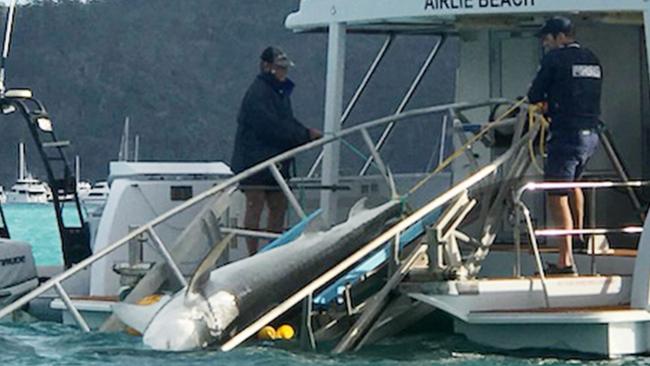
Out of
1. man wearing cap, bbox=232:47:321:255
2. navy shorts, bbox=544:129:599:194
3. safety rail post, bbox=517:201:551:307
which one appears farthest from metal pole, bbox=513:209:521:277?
man wearing cap, bbox=232:47:321:255

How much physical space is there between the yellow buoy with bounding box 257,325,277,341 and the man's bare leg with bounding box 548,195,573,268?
216cm

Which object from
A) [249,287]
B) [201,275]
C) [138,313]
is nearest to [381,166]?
[249,287]

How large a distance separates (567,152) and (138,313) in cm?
335

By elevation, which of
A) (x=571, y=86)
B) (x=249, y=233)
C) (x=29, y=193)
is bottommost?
(x=29, y=193)

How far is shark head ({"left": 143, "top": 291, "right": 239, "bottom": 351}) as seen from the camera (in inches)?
563

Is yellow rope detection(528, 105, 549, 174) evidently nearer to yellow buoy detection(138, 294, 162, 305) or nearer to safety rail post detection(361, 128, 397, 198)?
safety rail post detection(361, 128, 397, 198)

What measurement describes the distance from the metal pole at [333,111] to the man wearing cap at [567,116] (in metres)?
2.39

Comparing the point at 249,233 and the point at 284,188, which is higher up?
the point at 284,188

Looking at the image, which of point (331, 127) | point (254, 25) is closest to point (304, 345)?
point (331, 127)

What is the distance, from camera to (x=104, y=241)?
1739 cm

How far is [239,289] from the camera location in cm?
1466

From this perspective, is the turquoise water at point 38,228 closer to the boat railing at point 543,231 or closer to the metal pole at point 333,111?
the metal pole at point 333,111

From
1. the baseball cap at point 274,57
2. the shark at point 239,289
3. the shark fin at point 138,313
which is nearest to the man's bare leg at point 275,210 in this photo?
the baseball cap at point 274,57

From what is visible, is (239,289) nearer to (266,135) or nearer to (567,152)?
(567,152)
